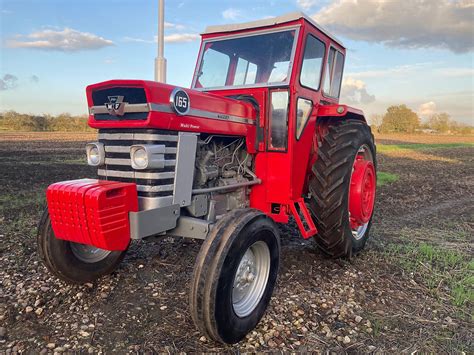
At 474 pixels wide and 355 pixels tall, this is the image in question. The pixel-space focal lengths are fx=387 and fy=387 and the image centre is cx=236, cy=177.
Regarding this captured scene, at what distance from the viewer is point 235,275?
9.66 feet

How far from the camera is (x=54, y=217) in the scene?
3.05 metres

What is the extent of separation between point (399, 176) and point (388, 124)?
5664 cm

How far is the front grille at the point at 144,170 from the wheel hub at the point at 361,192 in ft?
8.27

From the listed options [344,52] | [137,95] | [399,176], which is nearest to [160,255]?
[137,95]

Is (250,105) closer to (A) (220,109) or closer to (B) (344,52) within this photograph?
(A) (220,109)

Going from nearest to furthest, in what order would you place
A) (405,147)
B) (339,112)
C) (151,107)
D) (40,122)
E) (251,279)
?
(151,107), (251,279), (339,112), (405,147), (40,122)

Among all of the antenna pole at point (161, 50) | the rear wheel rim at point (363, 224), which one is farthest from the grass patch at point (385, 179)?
the antenna pole at point (161, 50)

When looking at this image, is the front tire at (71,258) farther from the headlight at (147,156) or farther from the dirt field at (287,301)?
the headlight at (147,156)

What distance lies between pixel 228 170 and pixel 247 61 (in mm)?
1393

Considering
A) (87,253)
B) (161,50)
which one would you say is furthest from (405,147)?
(87,253)

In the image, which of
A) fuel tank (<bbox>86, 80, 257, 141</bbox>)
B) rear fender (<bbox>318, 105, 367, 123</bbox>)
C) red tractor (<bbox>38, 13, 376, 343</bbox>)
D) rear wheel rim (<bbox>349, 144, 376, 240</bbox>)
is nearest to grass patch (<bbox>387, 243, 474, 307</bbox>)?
rear wheel rim (<bbox>349, 144, 376, 240</bbox>)

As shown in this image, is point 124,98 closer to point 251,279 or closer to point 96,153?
point 96,153

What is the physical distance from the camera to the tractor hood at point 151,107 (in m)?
2.97

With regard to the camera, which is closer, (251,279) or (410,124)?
(251,279)
